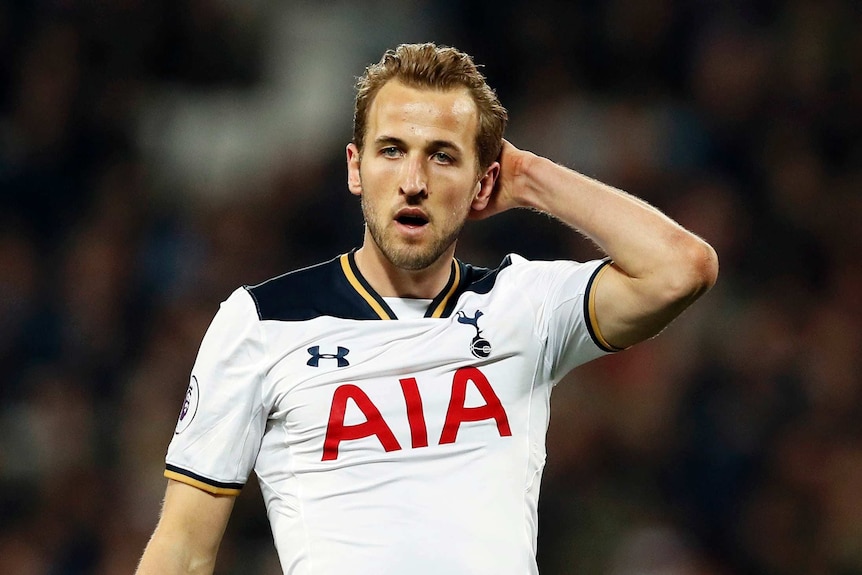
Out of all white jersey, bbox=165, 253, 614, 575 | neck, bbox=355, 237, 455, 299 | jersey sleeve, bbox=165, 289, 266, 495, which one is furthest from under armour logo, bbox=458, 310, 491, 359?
jersey sleeve, bbox=165, 289, 266, 495

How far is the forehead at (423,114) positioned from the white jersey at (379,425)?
0.44 meters

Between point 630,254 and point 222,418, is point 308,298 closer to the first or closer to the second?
point 222,418

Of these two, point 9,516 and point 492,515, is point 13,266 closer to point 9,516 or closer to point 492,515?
point 9,516

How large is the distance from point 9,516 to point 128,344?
1.03 m

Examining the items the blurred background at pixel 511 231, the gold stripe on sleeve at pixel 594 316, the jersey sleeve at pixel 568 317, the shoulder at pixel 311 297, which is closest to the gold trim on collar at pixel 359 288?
the shoulder at pixel 311 297

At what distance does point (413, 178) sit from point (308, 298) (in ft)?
1.36

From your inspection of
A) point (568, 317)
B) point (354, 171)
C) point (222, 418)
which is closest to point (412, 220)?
point (354, 171)

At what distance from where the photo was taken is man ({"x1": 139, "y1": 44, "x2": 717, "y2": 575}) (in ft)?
9.40

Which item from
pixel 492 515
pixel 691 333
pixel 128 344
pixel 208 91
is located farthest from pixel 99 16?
pixel 492 515

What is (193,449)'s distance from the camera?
9.52ft

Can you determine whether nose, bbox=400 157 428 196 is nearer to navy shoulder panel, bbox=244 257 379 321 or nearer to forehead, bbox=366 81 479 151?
forehead, bbox=366 81 479 151

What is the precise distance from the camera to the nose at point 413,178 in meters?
2.97

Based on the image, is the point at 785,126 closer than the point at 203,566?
No

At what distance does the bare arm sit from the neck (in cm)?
66
